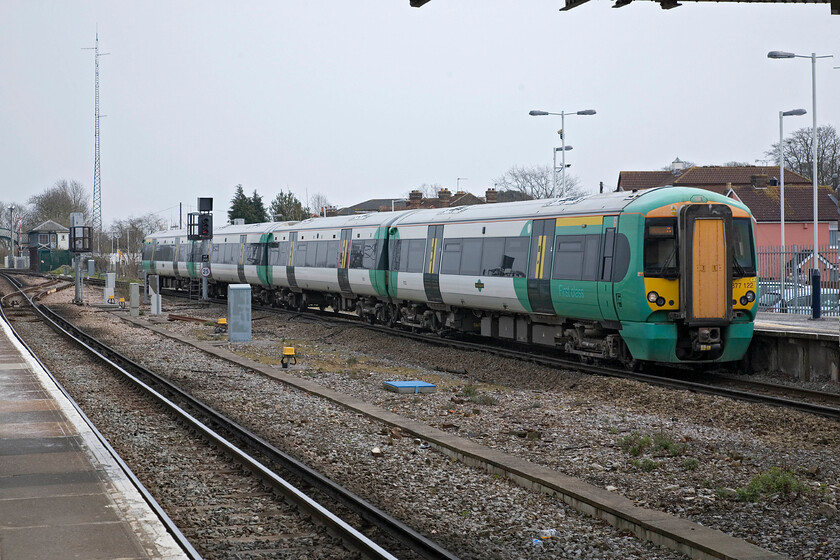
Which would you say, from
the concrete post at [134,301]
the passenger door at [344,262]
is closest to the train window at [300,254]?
the passenger door at [344,262]

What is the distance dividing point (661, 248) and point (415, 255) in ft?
31.6

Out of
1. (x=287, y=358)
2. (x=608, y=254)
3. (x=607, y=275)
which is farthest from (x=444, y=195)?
(x=607, y=275)

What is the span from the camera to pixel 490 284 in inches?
792

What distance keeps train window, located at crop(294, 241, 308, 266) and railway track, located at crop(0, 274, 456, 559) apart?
65.8 feet

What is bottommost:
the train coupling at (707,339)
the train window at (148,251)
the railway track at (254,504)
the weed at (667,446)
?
the railway track at (254,504)

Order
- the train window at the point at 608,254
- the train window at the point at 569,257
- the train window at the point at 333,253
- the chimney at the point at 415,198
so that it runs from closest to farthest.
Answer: the train window at the point at 608,254
the train window at the point at 569,257
the train window at the point at 333,253
the chimney at the point at 415,198

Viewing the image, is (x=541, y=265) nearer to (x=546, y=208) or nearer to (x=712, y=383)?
(x=546, y=208)

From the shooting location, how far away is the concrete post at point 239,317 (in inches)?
969

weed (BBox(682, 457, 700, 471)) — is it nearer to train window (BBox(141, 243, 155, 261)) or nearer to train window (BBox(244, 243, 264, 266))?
train window (BBox(244, 243, 264, 266))

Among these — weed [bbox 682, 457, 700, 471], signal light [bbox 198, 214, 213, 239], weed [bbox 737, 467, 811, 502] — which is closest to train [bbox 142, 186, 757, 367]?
weed [bbox 682, 457, 700, 471]

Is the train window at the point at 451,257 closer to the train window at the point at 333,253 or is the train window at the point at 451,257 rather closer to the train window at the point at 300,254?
the train window at the point at 333,253

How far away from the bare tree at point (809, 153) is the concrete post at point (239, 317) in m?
63.9

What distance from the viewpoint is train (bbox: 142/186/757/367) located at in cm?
1539

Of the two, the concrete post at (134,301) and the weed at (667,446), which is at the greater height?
the concrete post at (134,301)
